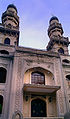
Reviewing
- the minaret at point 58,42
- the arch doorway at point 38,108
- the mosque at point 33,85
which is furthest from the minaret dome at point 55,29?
the arch doorway at point 38,108

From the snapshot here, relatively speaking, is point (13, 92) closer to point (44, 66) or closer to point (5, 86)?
point (5, 86)

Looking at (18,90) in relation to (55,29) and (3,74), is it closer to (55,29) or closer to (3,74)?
(3,74)

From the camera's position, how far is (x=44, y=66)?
16109mm

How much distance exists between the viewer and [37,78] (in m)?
16.2

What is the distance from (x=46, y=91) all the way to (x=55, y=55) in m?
5.27

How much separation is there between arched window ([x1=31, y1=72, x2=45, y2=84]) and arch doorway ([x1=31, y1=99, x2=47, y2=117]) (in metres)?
2.31

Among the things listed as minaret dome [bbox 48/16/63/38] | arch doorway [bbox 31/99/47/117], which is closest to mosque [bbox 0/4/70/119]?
arch doorway [bbox 31/99/47/117]

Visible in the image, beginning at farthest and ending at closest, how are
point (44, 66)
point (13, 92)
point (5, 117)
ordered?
point (44, 66) < point (13, 92) < point (5, 117)

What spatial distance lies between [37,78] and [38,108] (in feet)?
12.0

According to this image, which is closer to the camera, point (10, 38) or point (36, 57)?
point (36, 57)

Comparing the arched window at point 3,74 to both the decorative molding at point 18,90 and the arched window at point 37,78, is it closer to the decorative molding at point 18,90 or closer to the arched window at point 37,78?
the decorative molding at point 18,90

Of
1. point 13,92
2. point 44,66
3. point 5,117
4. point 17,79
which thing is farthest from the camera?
point 44,66

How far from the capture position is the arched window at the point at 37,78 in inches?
628

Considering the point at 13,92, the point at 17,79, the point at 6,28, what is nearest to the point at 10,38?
the point at 6,28
